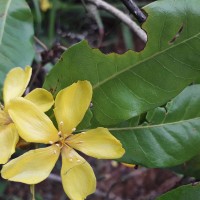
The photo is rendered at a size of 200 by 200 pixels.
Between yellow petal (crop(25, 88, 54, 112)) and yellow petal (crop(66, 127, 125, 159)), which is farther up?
yellow petal (crop(25, 88, 54, 112))

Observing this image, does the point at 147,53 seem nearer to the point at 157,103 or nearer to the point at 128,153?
the point at 157,103

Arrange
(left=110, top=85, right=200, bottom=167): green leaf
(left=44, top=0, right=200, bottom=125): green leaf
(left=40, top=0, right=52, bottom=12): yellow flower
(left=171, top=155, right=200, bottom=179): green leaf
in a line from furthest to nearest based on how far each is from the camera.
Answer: (left=40, top=0, right=52, bottom=12): yellow flower → (left=171, top=155, right=200, bottom=179): green leaf → (left=110, top=85, right=200, bottom=167): green leaf → (left=44, top=0, right=200, bottom=125): green leaf

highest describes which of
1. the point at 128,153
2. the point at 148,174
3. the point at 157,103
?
the point at 157,103

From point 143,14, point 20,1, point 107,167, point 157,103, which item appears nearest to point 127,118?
point 157,103

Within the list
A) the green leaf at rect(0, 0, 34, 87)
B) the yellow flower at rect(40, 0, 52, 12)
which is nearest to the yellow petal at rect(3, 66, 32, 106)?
the green leaf at rect(0, 0, 34, 87)

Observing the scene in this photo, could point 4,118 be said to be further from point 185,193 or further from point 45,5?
point 45,5

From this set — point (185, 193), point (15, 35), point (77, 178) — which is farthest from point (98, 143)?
point (15, 35)

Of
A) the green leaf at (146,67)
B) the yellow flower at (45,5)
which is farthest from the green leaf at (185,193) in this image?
the yellow flower at (45,5)

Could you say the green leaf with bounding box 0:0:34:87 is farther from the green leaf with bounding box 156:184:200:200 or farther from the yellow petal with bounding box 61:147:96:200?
the green leaf with bounding box 156:184:200:200
